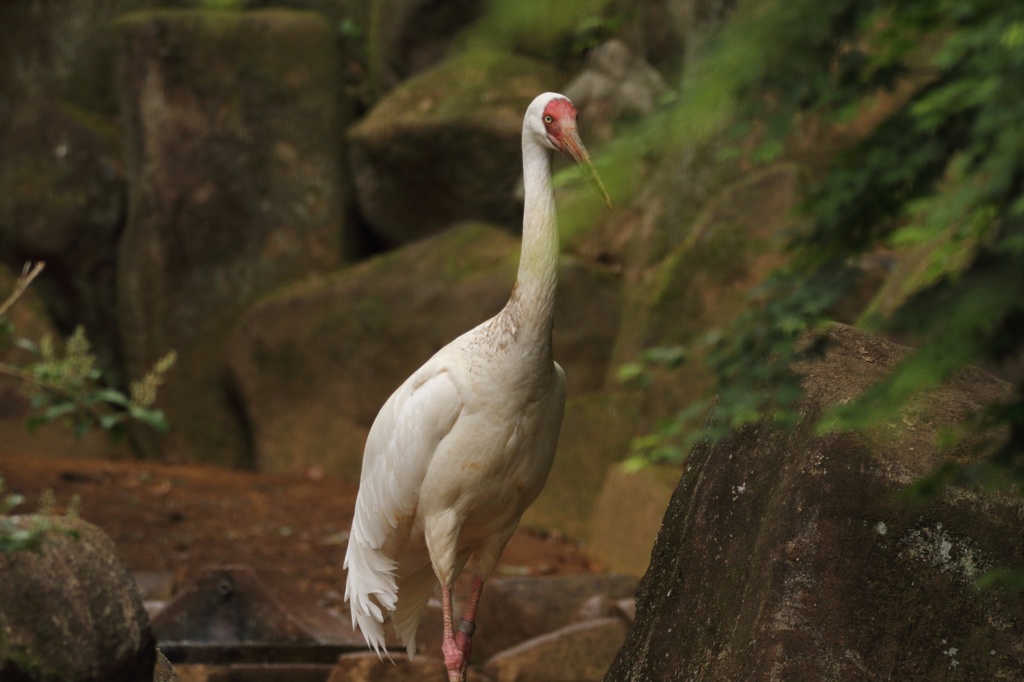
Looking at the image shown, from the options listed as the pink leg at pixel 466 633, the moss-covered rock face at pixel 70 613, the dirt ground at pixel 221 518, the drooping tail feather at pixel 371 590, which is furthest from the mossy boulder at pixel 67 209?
the moss-covered rock face at pixel 70 613

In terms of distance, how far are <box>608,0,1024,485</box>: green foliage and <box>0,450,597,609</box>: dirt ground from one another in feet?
17.1

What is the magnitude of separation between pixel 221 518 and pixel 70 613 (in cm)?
486

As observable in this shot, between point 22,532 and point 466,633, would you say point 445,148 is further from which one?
point 22,532

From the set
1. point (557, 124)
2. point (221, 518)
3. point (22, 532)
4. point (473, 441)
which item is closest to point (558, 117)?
point (557, 124)

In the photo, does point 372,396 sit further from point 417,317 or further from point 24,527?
point 24,527

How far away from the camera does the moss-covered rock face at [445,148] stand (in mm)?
8477

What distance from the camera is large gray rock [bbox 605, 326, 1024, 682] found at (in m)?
2.92

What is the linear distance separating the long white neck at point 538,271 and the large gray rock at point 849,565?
734 mm

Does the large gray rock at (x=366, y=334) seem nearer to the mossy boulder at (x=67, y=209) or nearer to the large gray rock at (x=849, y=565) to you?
the mossy boulder at (x=67, y=209)

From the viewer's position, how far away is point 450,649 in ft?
13.4

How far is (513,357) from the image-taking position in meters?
3.69

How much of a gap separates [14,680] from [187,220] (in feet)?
22.5

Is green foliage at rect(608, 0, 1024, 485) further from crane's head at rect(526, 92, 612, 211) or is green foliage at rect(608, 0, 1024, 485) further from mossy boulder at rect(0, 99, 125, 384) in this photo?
mossy boulder at rect(0, 99, 125, 384)

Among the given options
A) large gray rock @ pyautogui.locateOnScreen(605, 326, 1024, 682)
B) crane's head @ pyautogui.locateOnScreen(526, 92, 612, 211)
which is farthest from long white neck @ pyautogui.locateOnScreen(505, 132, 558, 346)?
large gray rock @ pyautogui.locateOnScreen(605, 326, 1024, 682)
